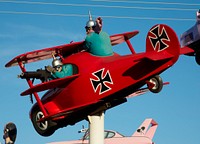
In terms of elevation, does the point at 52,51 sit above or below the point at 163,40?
above

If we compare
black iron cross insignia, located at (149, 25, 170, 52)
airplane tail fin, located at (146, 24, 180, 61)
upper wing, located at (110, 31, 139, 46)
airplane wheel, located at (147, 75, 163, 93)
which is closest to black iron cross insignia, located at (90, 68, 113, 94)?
airplane wheel, located at (147, 75, 163, 93)

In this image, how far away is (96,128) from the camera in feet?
43.9

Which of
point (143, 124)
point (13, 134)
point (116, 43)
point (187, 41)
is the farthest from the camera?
point (143, 124)

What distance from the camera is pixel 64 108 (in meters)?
13.2

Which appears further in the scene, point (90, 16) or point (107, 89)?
point (90, 16)

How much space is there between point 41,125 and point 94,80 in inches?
85.7

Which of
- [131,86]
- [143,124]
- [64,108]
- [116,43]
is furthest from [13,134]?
[143,124]

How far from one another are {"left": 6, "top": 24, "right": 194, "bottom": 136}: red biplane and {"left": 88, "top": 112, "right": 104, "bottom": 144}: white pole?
270 mm

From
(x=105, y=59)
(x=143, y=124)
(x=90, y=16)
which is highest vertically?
(x=90, y=16)

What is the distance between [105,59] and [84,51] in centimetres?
95

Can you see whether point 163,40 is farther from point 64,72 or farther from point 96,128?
point 96,128

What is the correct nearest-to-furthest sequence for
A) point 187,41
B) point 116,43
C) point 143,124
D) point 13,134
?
1. point 13,134
2. point 187,41
3. point 116,43
4. point 143,124

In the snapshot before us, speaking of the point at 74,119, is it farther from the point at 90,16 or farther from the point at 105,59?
the point at 90,16

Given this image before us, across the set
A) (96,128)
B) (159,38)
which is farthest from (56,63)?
(159,38)
